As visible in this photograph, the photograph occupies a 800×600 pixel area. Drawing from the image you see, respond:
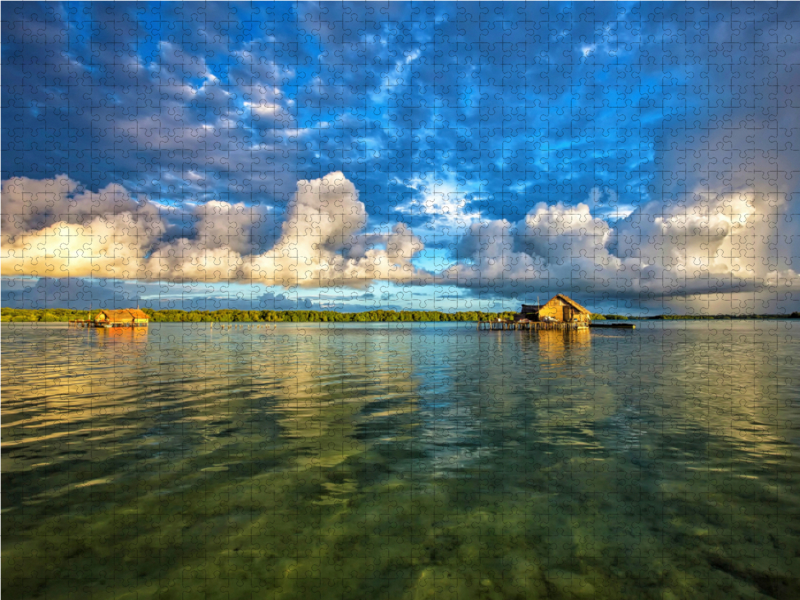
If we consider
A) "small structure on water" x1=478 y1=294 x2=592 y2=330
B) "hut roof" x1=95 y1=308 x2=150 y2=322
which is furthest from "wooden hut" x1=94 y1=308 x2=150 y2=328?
"small structure on water" x1=478 y1=294 x2=592 y2=330

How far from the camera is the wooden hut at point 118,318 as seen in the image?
335ft

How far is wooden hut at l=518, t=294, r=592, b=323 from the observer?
9556cm

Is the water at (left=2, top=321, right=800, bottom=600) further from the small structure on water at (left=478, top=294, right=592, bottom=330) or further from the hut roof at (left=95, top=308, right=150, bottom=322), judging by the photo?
the hut roof at (left=95, top=308, right=150, bottom=322)

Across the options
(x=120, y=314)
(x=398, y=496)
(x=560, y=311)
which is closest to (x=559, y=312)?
(x=560, y=311)

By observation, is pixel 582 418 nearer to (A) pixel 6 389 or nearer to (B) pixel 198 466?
(B) pixel 198 466

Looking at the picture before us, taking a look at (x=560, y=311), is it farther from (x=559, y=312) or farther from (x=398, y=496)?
(x=398, y=496)

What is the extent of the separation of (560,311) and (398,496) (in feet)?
317

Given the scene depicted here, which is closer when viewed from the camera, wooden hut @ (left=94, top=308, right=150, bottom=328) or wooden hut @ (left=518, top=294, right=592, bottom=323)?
wooden hut @ (left=518, top=294, right=592, bottom=323)

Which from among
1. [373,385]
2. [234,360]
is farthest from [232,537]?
[234,360]

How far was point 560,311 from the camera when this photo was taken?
96.7 metres

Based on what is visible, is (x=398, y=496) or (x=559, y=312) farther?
(x=559, y=312)

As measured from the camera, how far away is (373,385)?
818 inches

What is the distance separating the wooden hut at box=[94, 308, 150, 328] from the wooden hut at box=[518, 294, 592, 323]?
337 feet

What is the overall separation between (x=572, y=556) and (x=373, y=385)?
594 inches
